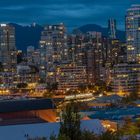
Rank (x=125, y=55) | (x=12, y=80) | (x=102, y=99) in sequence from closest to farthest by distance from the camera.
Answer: (x=102, y=99), (x=12, y=80), (x=125, y=55)

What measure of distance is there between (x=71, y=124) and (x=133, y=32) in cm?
7437

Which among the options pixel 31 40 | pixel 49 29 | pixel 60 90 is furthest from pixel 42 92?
pixel 31 40

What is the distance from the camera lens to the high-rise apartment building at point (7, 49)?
314 feet

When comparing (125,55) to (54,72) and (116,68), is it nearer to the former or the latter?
(54,72)

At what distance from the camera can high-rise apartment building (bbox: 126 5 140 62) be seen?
8644 cm

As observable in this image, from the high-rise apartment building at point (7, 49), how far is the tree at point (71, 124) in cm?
7475

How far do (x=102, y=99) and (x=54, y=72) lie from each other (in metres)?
29.1

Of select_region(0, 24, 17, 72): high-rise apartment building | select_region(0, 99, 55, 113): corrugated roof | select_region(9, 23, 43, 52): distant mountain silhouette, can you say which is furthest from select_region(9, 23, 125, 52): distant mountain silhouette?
select_region(0, 99, 55, 113): corrugated roof

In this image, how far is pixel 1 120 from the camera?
2831 cm

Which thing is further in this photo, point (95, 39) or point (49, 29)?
point (49, 29)

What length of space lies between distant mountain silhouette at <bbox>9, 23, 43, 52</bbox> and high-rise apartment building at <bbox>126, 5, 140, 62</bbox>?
80.8 metres

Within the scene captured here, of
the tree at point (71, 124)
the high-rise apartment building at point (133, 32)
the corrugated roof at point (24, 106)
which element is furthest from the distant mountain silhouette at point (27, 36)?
the tree at point (71, 124)

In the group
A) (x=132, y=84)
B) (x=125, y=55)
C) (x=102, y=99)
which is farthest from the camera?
(x=125, y=55)

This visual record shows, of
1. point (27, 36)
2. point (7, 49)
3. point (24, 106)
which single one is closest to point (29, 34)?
point (27, 36)
